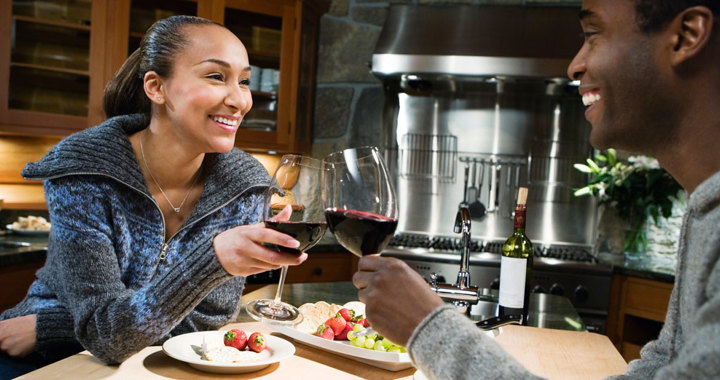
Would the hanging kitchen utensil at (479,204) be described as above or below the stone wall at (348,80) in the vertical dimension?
below

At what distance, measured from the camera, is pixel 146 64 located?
5.46 feet

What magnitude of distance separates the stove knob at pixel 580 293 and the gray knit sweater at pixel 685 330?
241 cm

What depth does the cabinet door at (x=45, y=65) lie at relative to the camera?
3039mm

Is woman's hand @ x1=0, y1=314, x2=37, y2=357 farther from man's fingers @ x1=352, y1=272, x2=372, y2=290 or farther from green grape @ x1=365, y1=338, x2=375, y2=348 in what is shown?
man's fingers @ x1=352, y1=272, x2=372, y2=290

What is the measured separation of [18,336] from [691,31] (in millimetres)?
1480

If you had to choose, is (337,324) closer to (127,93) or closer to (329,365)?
(329,365)

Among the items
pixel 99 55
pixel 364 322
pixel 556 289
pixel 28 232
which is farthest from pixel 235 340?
pixel 99 55

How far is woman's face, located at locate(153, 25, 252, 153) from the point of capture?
5.25ft

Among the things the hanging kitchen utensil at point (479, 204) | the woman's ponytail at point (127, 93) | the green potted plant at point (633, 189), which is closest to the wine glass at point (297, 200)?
the woman's ponytail at point (127, 93)

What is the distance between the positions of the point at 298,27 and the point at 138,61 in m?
2.12

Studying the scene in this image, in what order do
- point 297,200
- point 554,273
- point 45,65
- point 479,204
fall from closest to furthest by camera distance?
1. point 297,200
2. point 45,65
3. point 554,273
4. point 479,204

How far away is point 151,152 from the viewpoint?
163 cm

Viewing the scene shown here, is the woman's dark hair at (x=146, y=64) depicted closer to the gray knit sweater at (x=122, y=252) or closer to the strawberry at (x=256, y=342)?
the gray knit sweater at (x=122, y=252)

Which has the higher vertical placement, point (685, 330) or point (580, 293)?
point (685, 330)
